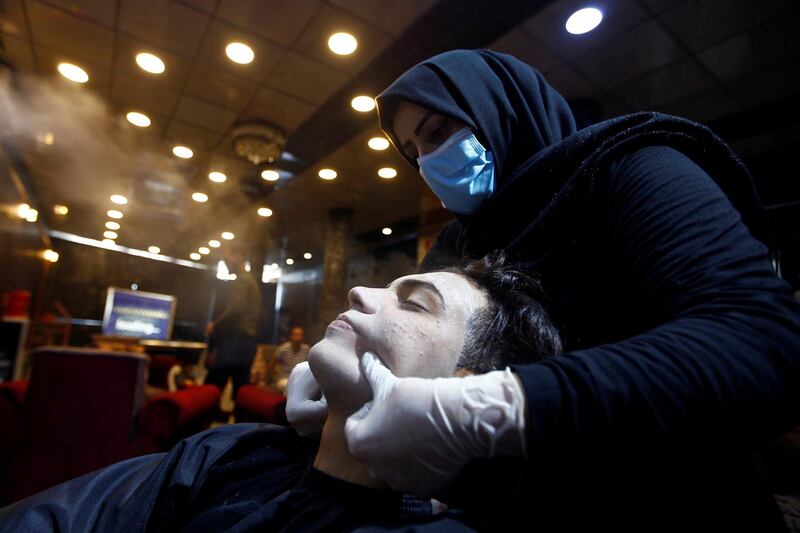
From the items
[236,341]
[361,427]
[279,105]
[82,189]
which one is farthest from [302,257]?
[361,427]

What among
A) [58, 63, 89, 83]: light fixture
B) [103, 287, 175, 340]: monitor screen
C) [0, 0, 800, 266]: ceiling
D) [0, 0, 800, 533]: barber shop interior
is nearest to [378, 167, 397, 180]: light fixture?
[0, 0, 800, 266]: ceiling

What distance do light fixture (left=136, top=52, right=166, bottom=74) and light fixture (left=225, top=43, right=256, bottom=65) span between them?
74 centimetres

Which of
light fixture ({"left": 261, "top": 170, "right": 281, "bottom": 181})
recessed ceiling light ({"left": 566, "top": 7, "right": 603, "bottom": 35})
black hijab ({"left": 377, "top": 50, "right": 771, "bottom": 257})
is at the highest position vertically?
recessed ceiling light ({"left": 566, "top": 7, "right": 603, "bottom": 35})

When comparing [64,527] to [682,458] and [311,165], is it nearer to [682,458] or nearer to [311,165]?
[682,458]

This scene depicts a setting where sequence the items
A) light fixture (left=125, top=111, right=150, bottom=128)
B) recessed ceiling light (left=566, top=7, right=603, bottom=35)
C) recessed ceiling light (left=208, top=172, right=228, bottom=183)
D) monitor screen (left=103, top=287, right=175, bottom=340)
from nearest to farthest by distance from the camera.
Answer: recessed ceiling light (left=566, top=7, right=603, bottom=35) < light fixture (left=125, top=111, right=150, bottom=128) < recessed ceiling light (left=208, top=172, right=228, bottom=183) < monitor screen (left=103, top=287, right=175, bottom=340)

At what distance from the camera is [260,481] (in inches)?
46.1

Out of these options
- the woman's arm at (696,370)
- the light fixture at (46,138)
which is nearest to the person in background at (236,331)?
the light fixture at (46,138)

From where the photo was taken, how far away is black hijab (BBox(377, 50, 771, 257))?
3.14ft

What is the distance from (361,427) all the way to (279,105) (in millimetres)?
4562

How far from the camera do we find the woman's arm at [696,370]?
1.81 feet

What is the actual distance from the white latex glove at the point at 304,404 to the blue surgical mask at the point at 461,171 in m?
0.75

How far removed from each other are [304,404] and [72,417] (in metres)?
2.47

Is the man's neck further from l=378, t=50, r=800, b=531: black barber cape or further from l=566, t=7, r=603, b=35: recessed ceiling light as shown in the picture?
l=566, t=7, r=603, b=35: recessed ceiling light

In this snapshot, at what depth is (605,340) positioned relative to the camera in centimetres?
103
